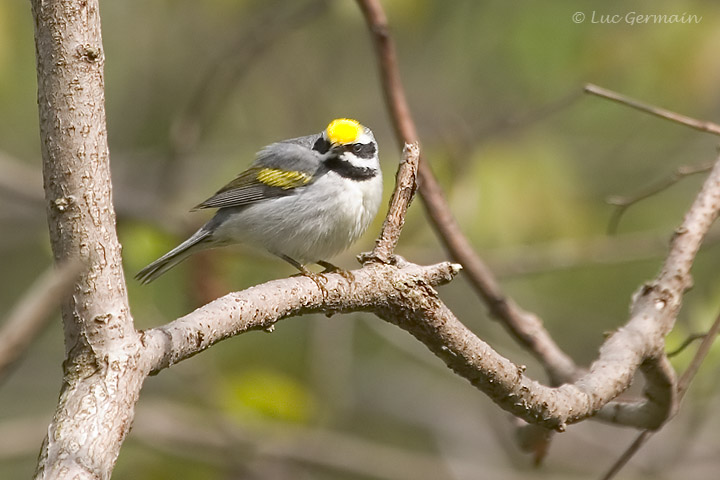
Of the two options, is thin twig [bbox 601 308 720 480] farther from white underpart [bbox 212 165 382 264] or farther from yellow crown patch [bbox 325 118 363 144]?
yellow crown patch [bbox 325 118 363 144]

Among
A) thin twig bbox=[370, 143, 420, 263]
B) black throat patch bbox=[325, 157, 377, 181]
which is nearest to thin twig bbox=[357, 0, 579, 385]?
black throat patch bbox=[325, 157, 377, 181]

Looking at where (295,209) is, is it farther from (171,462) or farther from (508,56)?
(508,56)

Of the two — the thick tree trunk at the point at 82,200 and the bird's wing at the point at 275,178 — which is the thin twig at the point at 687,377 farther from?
the bird's wing at the point at 275,178

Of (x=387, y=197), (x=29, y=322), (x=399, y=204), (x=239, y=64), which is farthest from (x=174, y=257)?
(x=29, y=322)

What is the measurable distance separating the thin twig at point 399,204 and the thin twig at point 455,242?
0.97 metres

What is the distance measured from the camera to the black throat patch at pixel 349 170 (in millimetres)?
4145

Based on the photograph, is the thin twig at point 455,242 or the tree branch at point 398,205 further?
the thin twig at point 455,242

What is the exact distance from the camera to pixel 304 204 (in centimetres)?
415

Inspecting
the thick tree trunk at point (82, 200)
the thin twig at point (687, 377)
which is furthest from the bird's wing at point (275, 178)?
the thick tree trunk at point (82, 200)

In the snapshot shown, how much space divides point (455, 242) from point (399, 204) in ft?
4.15

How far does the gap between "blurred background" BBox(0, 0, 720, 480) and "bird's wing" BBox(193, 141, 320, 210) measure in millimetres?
778

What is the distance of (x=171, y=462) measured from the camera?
6688 mm

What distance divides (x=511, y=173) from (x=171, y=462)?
3403mm

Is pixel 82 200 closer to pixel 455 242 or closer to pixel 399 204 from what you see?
pixel 399 204
